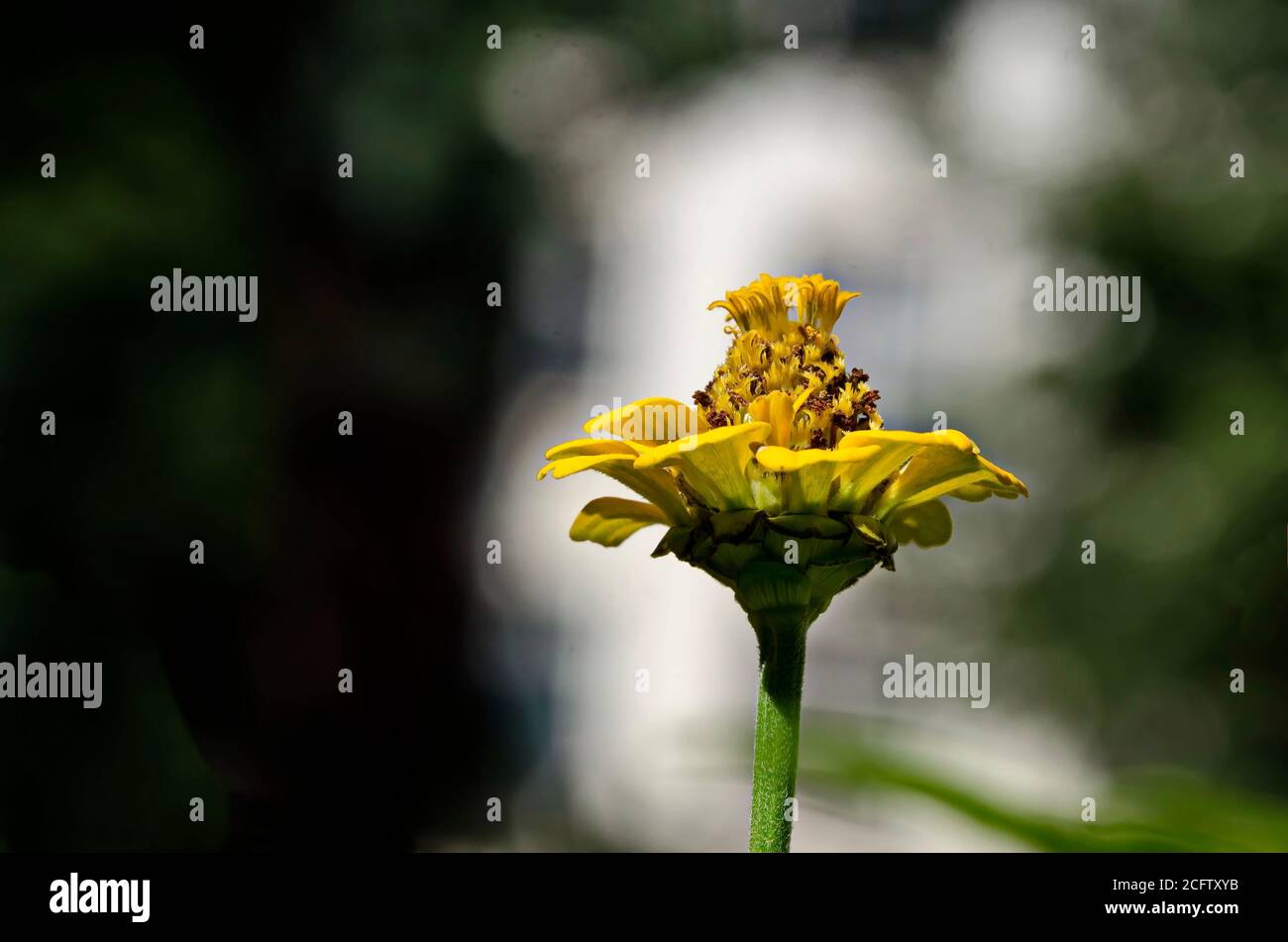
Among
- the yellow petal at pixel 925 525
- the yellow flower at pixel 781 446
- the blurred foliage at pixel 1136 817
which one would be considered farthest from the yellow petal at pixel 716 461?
the blurred foliage at pixel 1136 817

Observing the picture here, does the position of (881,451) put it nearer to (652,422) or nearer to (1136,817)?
(652,422)

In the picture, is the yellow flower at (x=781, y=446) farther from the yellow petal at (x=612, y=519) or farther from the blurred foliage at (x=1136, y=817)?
the blurred foliage at (x=1136, y=817)

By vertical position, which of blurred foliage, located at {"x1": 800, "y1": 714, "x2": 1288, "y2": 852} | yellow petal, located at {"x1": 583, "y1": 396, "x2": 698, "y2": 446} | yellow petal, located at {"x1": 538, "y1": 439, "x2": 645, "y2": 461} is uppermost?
yellow petal, located at {"x1": 583, "y1": 396, "x2": 698, "y2": 446}

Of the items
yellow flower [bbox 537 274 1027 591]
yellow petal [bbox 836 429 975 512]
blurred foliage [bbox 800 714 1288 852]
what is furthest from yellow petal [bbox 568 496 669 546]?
blurred foliage [bbox 800 714 1288 852]

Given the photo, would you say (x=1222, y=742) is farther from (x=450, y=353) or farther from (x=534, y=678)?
(x=450, y=353)

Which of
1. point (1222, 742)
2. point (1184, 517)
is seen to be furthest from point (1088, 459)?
point (1222, 742)

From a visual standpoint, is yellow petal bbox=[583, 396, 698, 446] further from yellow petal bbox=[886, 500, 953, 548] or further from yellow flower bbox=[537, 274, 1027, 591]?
yellow petal bbox=[886, 500, 953, 548]
